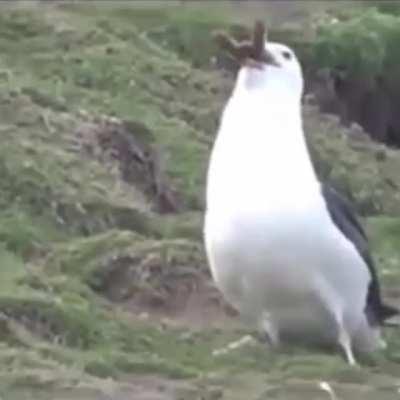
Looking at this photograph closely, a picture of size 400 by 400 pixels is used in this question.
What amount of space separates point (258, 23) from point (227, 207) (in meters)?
1.28

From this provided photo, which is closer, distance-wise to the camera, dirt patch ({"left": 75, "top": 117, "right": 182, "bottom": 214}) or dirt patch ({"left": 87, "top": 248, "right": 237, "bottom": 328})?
dirt patch ({"left": 87, "top": 248, "right": 237, "bottom": 328})

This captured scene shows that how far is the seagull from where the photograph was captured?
40.8 ft

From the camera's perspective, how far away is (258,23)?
1311 centimetres

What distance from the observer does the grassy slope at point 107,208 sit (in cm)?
1218

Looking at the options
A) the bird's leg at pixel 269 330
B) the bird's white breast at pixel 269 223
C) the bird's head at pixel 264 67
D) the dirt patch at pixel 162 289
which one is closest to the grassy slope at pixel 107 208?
the dirt patch at pixel 162 289

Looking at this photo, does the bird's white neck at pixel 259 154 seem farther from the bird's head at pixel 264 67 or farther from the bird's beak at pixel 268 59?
the bird's beak at pixel 268 59

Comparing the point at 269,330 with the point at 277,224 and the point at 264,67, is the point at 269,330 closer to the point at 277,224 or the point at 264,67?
the point at 277,224

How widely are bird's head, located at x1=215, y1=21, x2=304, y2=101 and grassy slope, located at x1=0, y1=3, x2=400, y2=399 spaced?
1.59 meters

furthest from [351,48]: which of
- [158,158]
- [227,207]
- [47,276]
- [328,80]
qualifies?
[227,207]

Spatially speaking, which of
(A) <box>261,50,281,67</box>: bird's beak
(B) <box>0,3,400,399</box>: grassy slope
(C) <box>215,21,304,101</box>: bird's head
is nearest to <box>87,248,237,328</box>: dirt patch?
(B) <box>0,3,400,399</box>: grassy slope

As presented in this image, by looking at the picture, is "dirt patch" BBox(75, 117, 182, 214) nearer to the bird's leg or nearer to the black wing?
the black wing

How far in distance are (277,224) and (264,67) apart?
107 cm

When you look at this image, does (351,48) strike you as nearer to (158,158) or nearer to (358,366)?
(158,158)

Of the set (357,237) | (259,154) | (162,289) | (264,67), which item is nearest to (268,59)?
(264,67)
